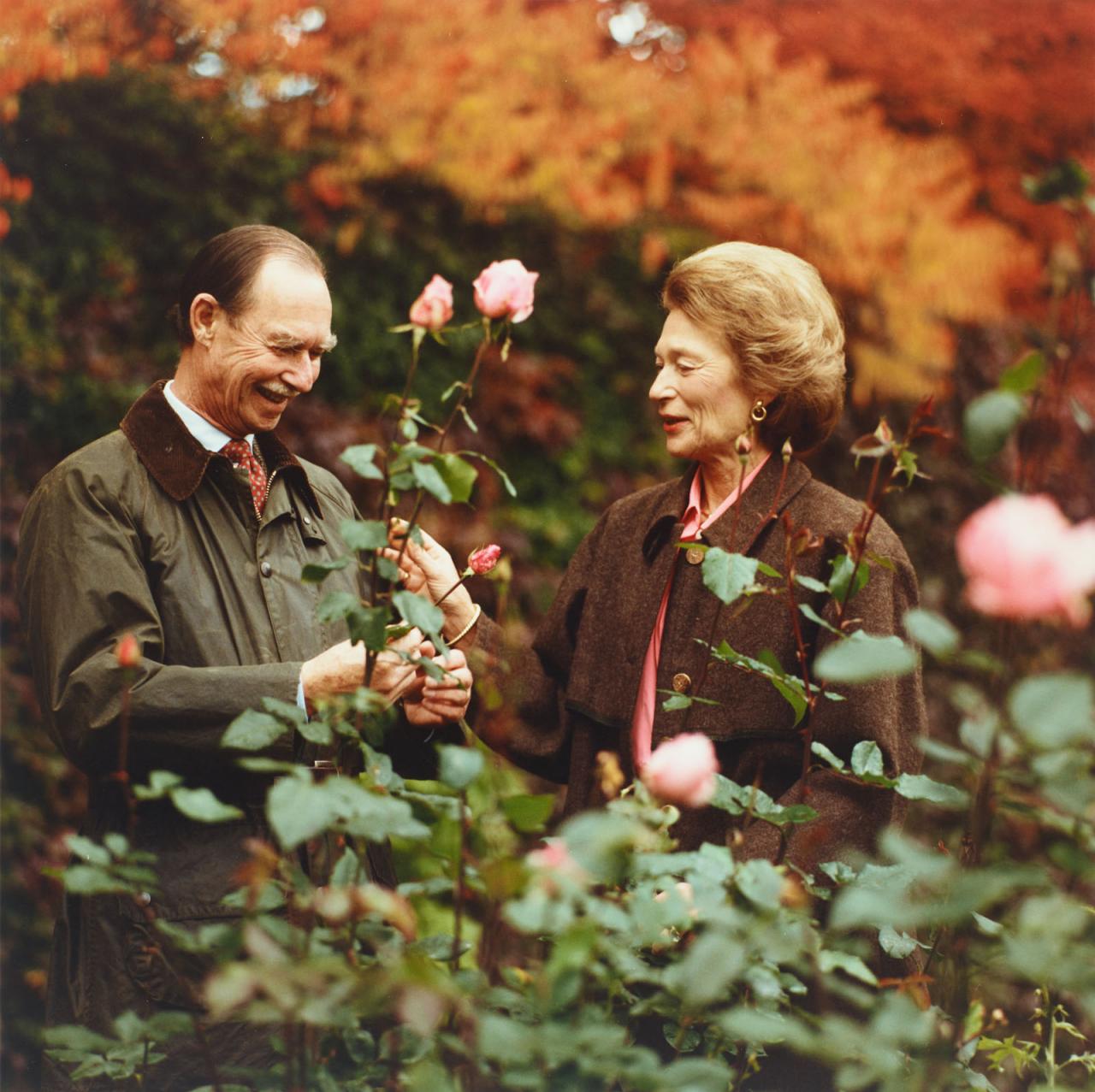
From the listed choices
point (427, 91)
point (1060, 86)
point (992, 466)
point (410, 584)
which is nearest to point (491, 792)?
point (410, 584)

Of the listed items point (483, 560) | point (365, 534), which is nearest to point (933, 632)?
point (365, 534)

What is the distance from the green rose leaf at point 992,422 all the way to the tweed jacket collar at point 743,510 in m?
0.99

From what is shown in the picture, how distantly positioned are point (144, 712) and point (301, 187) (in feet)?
7.61

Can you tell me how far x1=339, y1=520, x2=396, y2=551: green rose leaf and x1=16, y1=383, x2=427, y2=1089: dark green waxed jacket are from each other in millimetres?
583

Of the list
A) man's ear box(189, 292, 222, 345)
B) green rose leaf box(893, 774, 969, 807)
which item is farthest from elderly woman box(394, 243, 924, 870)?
green rose leaf box(893, 774, 969, 807)

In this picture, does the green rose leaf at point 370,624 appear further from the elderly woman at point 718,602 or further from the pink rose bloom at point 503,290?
the elderly woman at point 718,602

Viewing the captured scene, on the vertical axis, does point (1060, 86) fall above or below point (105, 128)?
above

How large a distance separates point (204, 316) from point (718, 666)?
3.08 ft

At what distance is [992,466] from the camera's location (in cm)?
405

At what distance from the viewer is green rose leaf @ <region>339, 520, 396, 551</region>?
1.15 m

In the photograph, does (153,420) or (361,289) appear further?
(361,289)

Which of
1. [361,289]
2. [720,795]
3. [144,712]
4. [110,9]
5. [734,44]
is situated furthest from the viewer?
[734,44]

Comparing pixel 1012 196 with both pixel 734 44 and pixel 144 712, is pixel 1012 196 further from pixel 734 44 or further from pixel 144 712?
pixel 144 712

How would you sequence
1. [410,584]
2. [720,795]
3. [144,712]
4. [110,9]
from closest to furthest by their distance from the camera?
[720,795] → [144,712] → [410,584] → [110,9]
